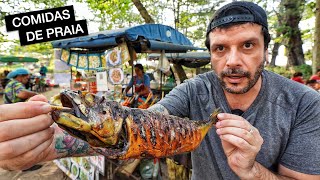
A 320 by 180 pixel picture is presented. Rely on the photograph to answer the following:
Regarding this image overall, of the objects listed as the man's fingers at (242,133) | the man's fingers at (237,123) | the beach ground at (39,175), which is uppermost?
the man's fingers at (237,123)

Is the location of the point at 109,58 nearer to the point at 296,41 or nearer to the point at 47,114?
the point at 47,114

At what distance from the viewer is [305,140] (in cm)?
169

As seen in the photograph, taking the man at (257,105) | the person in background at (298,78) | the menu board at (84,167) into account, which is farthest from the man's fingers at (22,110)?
the person in background at (298,78)

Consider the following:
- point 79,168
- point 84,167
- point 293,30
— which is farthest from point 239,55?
point 293,30

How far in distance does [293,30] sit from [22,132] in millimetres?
20292

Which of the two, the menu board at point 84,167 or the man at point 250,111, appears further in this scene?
the menu board at point 84,167

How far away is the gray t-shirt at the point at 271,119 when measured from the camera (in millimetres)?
1695

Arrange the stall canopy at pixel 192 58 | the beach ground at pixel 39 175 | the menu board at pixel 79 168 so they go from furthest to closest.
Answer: the stall canopy at pixel 192 58, the beach ground at pixel 39 175, the menu board at pixel 79 168

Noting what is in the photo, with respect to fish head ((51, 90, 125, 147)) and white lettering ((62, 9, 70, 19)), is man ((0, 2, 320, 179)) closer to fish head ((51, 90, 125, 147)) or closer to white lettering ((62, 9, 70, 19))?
fish head ((51, 90, 125, 147))

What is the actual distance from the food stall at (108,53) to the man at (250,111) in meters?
3.34

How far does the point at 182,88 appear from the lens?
2.20 meters

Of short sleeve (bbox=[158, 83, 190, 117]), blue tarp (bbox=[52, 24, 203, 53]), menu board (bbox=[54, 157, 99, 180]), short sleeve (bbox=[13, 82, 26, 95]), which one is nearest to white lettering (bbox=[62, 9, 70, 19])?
blue tarp (bbox=[52, 24, 203, 53])

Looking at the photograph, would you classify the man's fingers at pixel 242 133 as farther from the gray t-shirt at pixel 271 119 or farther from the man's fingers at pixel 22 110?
the man's fingers at pixel 22 110

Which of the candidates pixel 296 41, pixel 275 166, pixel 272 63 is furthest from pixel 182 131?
pixel 272 63
